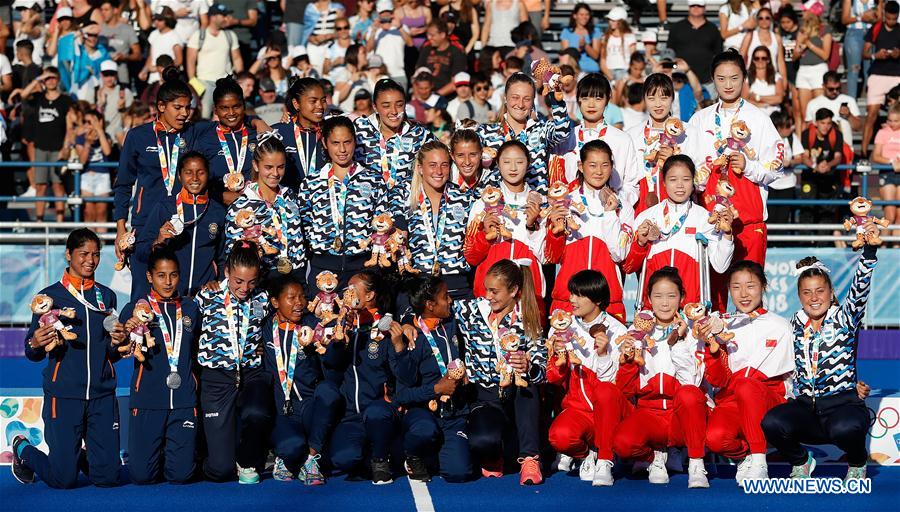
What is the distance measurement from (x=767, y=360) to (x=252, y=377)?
3.49 meters

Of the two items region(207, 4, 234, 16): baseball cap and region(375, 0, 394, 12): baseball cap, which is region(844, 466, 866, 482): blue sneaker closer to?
region(375, 0, 394, 12): baseball cap

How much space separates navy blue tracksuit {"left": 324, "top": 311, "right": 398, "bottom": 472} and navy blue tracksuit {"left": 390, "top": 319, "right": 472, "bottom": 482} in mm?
101

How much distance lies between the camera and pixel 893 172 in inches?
657

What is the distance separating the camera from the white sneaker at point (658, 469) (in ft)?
30.8

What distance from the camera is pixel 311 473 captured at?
952cm

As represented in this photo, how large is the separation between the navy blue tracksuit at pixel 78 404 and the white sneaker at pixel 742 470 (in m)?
4.11

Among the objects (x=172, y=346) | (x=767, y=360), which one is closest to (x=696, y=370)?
(x=767, y=360)

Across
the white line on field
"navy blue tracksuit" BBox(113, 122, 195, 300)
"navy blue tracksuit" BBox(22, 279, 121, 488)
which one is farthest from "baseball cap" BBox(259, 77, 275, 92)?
the white line on field

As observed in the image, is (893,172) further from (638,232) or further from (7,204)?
(7,204)

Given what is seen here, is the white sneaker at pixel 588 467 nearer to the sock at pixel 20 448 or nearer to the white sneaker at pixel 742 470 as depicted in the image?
the white sneaker at pixel 742 470

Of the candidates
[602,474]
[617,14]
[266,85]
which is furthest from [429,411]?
[617,14]

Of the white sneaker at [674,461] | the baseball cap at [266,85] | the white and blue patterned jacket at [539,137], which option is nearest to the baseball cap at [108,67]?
the baseball cap at [266,85]

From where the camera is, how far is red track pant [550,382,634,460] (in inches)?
367

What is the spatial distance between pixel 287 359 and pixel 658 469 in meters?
2.60
